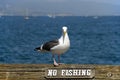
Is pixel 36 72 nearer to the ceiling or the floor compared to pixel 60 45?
nearer to the floor

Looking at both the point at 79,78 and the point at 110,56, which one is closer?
the point at 79,78

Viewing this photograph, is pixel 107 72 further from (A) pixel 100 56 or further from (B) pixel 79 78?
(A) pixel 100 56

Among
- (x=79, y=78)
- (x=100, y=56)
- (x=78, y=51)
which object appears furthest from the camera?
(x=78, y=51)

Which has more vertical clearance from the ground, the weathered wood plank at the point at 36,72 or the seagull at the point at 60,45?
the seagull at the point at 60,45

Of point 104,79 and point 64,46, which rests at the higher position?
point 64,46

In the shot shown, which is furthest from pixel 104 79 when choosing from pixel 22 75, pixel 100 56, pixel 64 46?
pixel 100 56

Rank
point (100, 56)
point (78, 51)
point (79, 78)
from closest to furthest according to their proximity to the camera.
Answer: point (79, 78) < point (100, 56) < point (78, 51)

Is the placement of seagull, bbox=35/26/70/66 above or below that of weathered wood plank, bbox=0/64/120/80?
above

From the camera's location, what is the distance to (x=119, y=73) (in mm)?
11570

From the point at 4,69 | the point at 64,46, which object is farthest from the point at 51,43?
the point at 4,69

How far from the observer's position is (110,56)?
→ 43094mm

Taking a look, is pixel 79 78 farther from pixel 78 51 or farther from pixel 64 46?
pixel 78 51

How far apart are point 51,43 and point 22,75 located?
1032 mm

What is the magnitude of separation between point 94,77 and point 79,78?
0.36 metres
